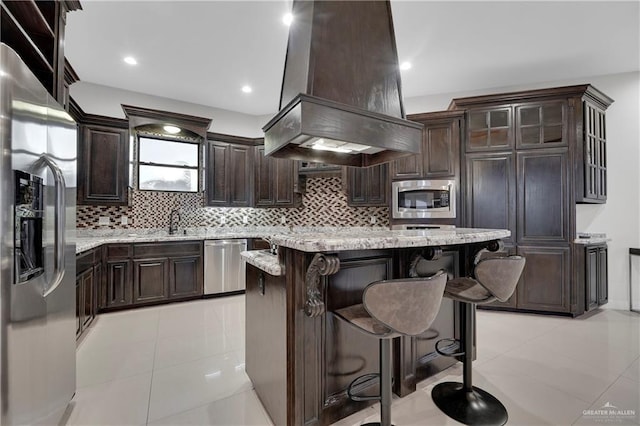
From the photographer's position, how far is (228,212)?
508 centimetres

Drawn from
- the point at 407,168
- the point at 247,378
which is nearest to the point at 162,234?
the point at 247,378

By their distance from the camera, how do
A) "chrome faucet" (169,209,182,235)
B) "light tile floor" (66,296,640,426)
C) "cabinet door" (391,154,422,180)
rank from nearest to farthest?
"light tile floor" (66,296,640,426), "cabinet door" (391,154,422,180), "chrome faucet" (169,209,182,235)

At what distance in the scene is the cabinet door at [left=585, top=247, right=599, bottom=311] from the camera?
349 centimetres

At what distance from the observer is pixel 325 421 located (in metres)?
1.62

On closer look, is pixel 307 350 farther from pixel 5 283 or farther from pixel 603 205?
pixel 603 205

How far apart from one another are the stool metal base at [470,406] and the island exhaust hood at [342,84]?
1.67 meters

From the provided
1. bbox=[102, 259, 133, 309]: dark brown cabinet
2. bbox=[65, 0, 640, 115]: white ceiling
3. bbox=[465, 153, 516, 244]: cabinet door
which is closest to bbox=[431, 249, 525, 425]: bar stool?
bbox=[465, 153, 516, 244]: cabinet door

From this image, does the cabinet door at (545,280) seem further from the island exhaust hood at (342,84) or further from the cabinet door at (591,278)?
the island exhaust hood at (342,84)

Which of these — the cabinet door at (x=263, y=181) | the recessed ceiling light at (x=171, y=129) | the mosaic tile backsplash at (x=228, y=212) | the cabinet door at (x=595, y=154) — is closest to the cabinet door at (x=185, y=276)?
the mosaic tile backsplash at (x=228, y=212)

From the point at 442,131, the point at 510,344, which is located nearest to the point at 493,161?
the point at 442,131

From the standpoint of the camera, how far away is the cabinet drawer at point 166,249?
376 centimetres

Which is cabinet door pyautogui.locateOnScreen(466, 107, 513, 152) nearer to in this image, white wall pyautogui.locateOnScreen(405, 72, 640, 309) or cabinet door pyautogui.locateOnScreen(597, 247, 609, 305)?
white wall pyautogui.locateOnScreen(405, 72, 640, 309)

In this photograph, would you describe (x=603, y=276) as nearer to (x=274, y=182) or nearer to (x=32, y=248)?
(x=274, y=182)

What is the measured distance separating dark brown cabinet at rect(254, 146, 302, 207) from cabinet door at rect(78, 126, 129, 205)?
1912 mm
